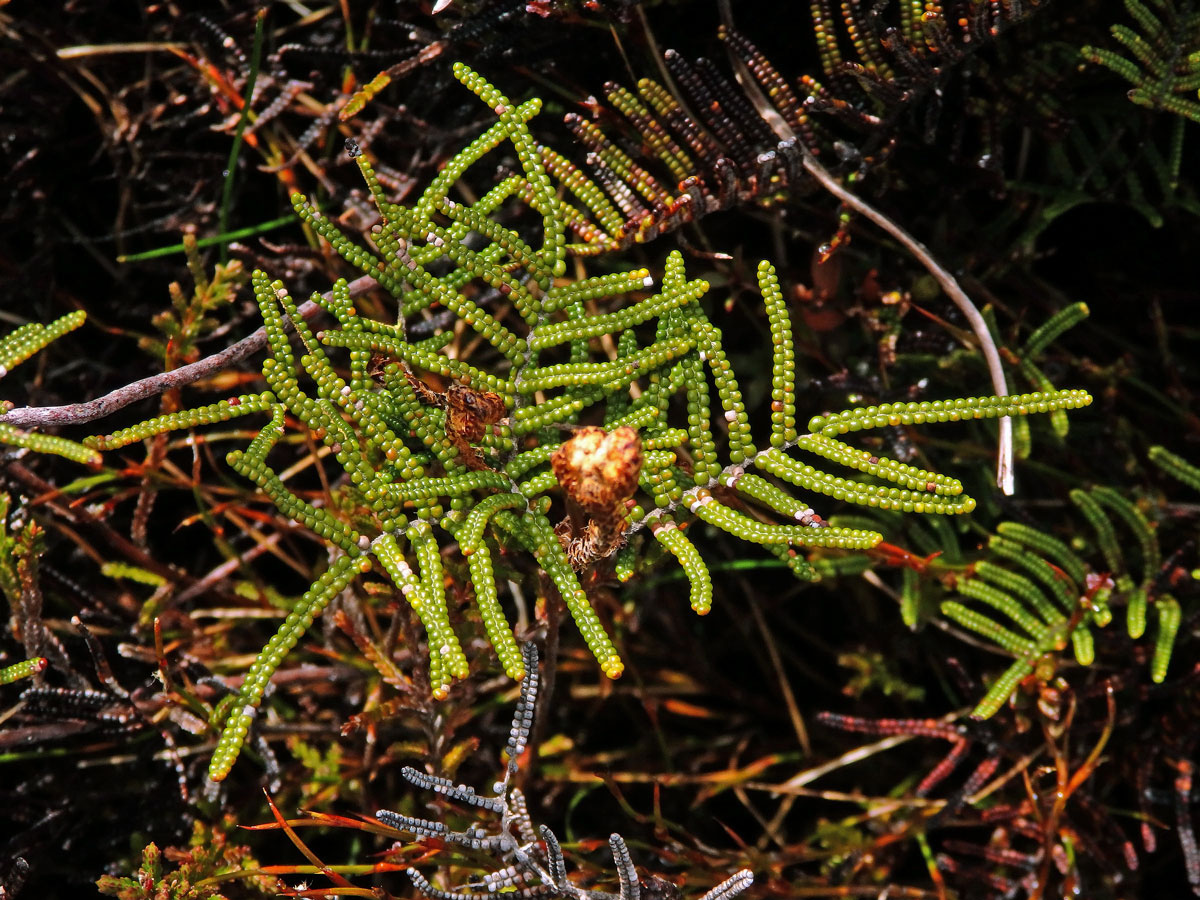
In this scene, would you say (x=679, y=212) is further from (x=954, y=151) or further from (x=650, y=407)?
(x=954, y=151)

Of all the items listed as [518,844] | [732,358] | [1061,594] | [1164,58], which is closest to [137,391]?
[518,844]

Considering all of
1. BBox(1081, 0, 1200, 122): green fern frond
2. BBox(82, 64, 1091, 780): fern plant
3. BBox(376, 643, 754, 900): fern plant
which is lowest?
BBox(376, 643, 754, 900): fern plant

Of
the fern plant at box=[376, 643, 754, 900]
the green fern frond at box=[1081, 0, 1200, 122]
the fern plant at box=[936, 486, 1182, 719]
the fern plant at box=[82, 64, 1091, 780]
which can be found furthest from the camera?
the fern plant at box=[936, 486, 1182, 719]

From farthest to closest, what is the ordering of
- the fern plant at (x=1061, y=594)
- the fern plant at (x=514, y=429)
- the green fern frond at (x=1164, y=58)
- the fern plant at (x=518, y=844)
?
the fern plant at (x=1061, y=594)
the green fern frond at (x=1164, y=58)
the fern plant at (x=518, y=844)
the fern plant at (x=514, y=429)

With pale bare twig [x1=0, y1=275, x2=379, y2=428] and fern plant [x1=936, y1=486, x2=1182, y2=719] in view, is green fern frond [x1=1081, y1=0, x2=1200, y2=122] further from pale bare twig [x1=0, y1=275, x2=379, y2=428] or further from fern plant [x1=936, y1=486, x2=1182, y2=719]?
pale bare twig [x1=0, y1=275, x2=379, y2=428]

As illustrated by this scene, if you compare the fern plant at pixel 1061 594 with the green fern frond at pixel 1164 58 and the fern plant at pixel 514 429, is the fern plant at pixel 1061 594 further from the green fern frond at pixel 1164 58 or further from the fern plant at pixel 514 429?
the green fern frond at pixel 1164 58

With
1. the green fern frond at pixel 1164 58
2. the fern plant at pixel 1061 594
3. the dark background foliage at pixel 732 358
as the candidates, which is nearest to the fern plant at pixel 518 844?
the dark background foliage at pixel 732 358

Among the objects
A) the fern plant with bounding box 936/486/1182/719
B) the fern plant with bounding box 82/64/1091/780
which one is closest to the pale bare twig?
the fern plant with bounding box 82/64/1091/780

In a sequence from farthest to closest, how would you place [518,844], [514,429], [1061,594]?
[1061,594]
[518,844]
[514,429]

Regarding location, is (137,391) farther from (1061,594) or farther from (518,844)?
(1061,594)
